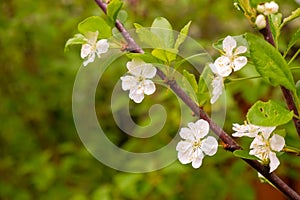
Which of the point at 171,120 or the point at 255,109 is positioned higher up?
the point at 255,109

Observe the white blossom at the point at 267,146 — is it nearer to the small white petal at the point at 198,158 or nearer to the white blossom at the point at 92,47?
the small white petal at the point at 198,158

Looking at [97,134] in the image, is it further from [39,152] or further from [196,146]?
[196,146]

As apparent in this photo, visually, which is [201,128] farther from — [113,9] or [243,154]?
[113,9]

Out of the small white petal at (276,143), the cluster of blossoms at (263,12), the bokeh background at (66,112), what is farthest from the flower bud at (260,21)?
the bokeh background at (66,112)

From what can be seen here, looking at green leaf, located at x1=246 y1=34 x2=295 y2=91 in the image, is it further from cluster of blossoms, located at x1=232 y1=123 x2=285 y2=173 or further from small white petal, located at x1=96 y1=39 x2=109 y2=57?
small white petal, located at x1=96 y1=39 x2=109 y2=57

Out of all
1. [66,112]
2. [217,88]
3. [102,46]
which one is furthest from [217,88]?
[66,112]

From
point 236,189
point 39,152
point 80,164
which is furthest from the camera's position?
point 39,152

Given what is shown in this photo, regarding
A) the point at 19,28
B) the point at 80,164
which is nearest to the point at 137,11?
the point at 19,28

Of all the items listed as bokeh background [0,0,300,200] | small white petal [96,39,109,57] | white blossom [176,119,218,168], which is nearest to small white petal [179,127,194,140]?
white blossom [176,119,218,168]
